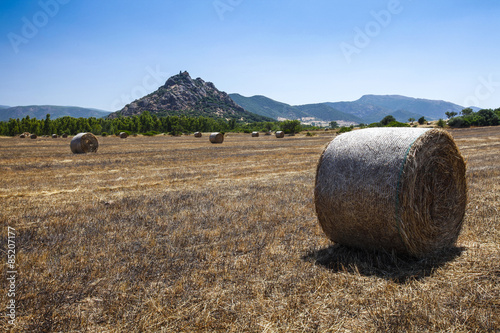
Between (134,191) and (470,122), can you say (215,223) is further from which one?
(470,122)

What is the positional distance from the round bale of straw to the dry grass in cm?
35

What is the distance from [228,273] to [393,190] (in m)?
2.88

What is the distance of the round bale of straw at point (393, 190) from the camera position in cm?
543

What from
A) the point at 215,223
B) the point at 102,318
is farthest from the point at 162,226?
the point at 102,318

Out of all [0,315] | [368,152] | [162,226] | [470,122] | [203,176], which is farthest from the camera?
[470,122]

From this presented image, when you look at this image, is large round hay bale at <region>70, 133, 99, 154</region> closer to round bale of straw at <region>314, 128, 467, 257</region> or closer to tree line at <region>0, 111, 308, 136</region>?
round bale of straw at <region>314, 128, 467, 257</region>

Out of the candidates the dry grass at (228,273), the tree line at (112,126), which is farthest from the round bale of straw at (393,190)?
the tree line at (112,126)

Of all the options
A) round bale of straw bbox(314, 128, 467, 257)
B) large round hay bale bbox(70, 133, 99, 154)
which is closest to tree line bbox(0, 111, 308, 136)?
large round hay bale bbox(70, 133, 99, 154)

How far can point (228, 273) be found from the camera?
504cm

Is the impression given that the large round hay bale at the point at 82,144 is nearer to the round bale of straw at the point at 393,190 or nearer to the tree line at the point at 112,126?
the round bale of straw at the point at 393,190

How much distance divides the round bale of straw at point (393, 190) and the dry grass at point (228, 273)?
0.35 meters

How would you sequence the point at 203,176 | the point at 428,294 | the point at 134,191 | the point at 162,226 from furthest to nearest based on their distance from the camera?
the point at 203,176
the point at 134,191
the point at 162,226
the point at 428,294

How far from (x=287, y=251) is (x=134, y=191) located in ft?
24.1

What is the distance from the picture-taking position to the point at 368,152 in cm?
585
